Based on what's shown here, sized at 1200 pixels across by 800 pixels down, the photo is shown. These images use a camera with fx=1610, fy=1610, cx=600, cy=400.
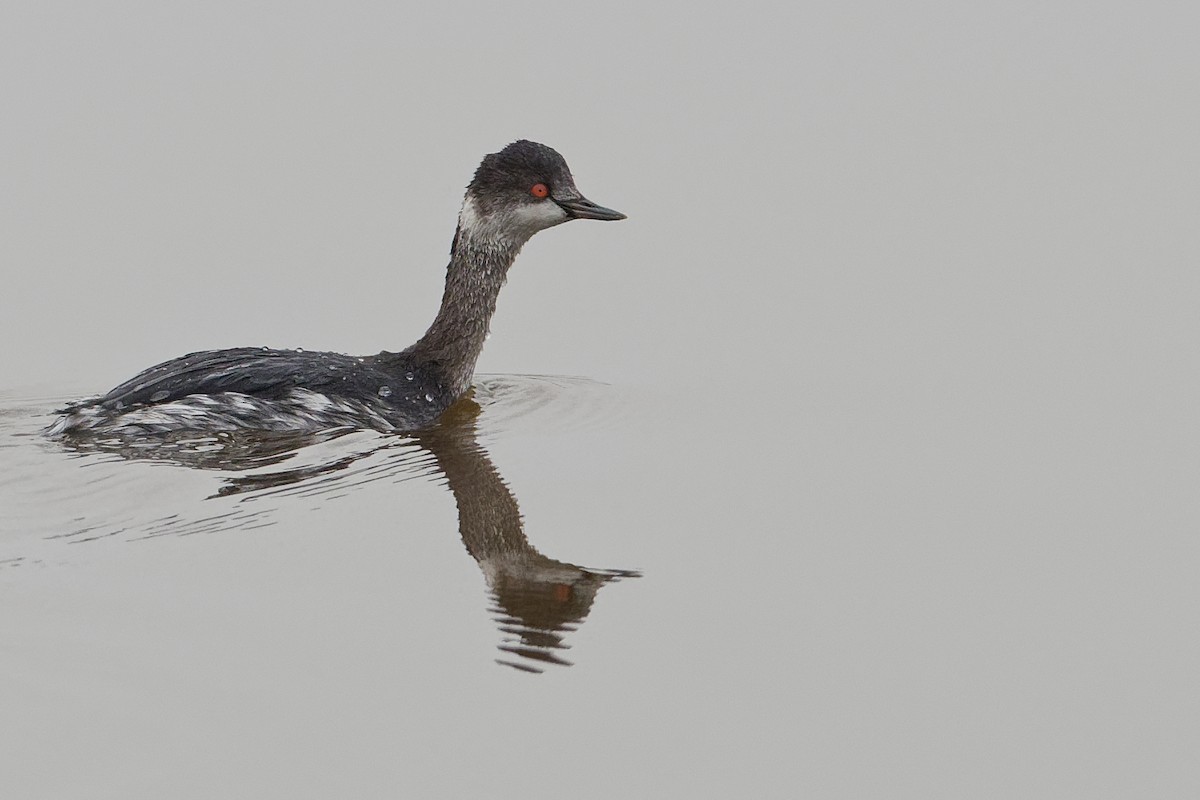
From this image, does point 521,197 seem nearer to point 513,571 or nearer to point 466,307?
point 466,307

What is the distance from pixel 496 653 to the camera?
5.76 metres

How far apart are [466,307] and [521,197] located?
749 millimetres

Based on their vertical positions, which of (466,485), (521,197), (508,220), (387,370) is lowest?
(466,485)

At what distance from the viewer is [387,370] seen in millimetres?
9438

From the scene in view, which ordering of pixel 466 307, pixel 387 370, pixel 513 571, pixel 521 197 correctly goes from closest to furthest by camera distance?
pixel 513 571
pixel 387 370
pixel 521 197
pixel 466 307

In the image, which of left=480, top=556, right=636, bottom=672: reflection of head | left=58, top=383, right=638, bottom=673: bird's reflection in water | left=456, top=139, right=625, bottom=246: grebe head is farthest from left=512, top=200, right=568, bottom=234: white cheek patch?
left=480, top=556, right=636, bottom=672: reflection of head

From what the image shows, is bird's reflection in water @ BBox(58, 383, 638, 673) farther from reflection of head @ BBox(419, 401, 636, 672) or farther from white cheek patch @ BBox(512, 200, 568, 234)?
white cheek patch @ BBox(512, 200, 568, 234)

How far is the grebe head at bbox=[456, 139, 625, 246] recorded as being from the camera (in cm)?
965

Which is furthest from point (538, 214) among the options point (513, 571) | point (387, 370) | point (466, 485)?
point (513, 571)

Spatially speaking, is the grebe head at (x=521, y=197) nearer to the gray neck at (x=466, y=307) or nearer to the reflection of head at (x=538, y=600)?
the gray neck at (x=466, y=307)

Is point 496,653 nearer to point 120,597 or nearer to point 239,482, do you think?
point 120,597

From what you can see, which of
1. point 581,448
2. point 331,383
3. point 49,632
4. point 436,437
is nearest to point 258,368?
point 331,383

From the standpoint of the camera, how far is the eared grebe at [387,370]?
28.0 ft

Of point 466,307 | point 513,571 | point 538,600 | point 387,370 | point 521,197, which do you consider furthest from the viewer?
point 466,307
